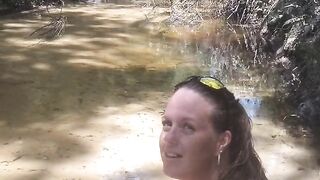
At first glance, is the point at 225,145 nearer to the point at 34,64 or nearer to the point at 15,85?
the point at 15,85

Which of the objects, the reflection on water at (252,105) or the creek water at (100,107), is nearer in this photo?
the creek water at (100,107)

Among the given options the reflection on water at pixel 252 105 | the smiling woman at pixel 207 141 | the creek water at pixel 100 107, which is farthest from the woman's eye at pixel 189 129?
the reflection on water at pixel 252 105

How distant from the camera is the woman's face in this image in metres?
1.11

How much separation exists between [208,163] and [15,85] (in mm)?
4786

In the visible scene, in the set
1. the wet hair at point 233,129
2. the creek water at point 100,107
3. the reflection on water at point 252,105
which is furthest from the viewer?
the reflection on water at point 252,105

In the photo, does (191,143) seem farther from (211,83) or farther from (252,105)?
(252,105)

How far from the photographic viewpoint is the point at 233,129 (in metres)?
1.12

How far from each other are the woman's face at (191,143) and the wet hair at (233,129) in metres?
0.02

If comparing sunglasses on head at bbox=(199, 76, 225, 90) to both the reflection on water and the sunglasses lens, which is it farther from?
the reflection on water

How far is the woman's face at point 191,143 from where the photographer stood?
1.11 meters

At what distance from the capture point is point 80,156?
155 inches

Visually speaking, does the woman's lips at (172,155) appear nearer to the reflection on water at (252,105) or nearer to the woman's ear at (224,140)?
the woman's ear at (224,140)

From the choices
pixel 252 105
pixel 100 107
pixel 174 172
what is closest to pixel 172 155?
pixel 174 172

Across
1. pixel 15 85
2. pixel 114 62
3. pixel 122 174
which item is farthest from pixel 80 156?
pixel 114 62
